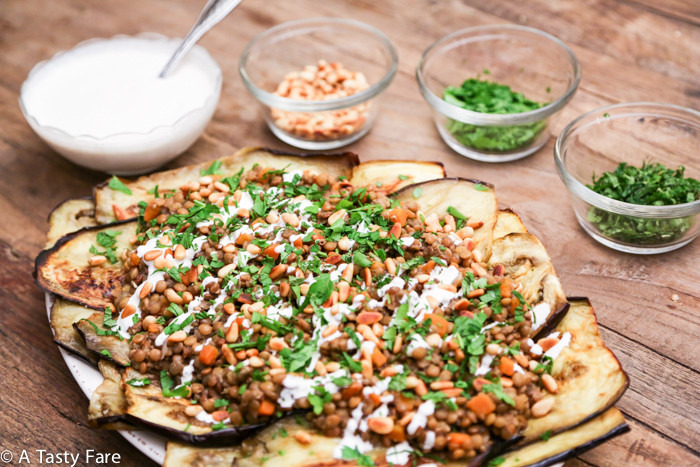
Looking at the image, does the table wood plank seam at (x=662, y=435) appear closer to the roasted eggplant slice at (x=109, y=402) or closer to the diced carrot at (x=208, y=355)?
the diced carrot at (x=208, y=355)

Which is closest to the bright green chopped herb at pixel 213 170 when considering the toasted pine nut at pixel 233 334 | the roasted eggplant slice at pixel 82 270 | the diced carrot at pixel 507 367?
the roasted eggplant slice at pixel 82 270

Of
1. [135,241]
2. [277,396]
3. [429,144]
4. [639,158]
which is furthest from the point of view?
[429,144]

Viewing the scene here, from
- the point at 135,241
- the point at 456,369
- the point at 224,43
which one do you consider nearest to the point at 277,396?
the point at 456,369

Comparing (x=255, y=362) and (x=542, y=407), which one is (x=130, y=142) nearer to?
(x=255, y=362)

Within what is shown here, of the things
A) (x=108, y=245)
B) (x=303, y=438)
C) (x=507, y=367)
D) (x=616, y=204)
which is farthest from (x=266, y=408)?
(x=616, y=204)

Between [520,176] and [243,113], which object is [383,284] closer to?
[520,176]

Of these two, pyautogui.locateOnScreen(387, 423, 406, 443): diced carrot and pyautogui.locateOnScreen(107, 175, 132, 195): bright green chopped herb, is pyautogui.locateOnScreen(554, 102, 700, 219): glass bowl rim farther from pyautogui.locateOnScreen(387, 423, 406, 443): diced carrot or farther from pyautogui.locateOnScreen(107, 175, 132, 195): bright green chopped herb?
pyautogui.locateOnScreen(107, 175, 132, 195): bright green chopped herb

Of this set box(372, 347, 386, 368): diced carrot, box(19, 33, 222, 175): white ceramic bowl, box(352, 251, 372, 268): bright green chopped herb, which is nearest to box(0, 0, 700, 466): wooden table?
box(19, 33, 222, 175): white ceramic bowl

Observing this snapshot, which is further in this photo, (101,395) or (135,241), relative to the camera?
(135,241)
